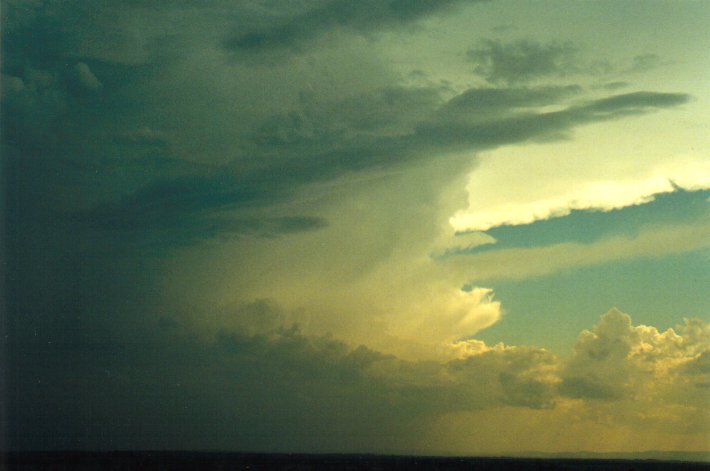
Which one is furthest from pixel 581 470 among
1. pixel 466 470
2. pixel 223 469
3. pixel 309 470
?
pixel 223 469

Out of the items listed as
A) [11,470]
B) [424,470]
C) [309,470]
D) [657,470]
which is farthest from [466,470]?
[11,470]

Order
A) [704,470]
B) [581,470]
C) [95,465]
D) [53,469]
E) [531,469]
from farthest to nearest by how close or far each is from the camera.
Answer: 1. [704,470]
2. [581,470]
3. [531,469]
4. [95,465]
5. [53,469]

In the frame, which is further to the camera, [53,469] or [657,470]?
[657,470]

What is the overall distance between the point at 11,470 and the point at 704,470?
161m

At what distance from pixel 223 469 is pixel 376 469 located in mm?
30922

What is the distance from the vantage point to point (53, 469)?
147750 millimetres

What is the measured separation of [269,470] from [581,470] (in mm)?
76754

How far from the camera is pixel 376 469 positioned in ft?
529

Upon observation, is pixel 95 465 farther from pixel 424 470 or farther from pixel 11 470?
pixel 424 470

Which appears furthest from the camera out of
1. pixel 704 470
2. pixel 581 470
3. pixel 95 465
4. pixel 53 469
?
pixel 704 470

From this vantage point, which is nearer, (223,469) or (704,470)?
(223,469)

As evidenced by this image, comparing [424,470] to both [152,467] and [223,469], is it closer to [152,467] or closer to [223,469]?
[223,469]

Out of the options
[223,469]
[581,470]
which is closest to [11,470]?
[223,469]

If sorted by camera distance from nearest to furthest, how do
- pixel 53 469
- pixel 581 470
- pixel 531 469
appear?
pixel 53 469 < pixel 531 469 < pixel 581 470
